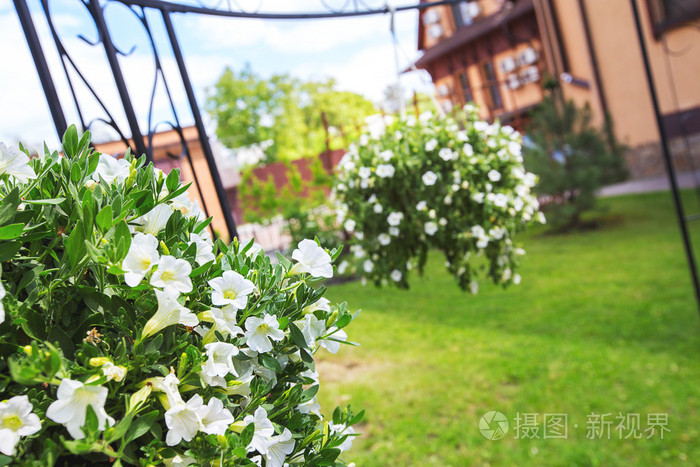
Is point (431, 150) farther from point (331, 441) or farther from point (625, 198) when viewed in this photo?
point (625, 198)

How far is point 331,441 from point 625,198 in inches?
460

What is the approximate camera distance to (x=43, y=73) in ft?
4.29

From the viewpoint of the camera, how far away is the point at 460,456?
416 cm

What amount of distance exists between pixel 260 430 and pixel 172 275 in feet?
0.85

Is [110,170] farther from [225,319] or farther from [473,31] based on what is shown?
[473,31]

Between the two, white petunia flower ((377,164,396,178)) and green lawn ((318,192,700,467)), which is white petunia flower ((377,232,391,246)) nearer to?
white petunia flower ((377,164,396,178))

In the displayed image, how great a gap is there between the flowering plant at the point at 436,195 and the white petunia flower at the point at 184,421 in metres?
1.80

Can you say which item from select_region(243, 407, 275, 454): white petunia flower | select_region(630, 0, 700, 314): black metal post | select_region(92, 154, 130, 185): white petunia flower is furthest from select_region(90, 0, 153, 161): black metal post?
select_region(630, 0, 700, 314): black metal post

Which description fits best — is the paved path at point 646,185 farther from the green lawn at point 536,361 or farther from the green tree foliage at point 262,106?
the green tree foliage at point 262,106

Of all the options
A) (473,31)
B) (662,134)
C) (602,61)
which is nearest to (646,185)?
(602,61)

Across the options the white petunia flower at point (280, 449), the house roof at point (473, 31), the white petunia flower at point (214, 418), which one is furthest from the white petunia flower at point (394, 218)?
the house roof at point (473, 31)

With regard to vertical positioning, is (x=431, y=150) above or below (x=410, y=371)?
above

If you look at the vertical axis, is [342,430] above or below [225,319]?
below

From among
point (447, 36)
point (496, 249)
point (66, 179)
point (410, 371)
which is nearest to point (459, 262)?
point (496, 249)
